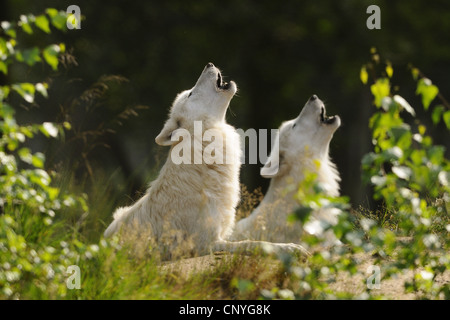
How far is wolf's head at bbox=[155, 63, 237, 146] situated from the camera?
6.66 metres

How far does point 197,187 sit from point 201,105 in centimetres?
87

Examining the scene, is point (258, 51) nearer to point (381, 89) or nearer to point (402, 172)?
point (381, 89)

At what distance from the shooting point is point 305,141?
7.18 meters

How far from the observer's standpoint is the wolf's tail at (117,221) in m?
6.39

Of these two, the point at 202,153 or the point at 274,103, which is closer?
the point at 202,153

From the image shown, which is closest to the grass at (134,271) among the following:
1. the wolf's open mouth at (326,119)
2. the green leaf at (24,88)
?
the green leaf at (24,88)

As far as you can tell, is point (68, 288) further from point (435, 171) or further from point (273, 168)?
point (273, 168)

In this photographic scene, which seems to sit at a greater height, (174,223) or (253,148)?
(253,148)

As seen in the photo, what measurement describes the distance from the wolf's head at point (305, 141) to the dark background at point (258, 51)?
654 cm

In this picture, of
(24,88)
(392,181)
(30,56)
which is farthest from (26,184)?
(392,181)

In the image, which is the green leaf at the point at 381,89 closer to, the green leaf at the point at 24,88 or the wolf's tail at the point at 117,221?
the green leaf at the point at 24,88

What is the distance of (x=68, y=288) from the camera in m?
4.47
